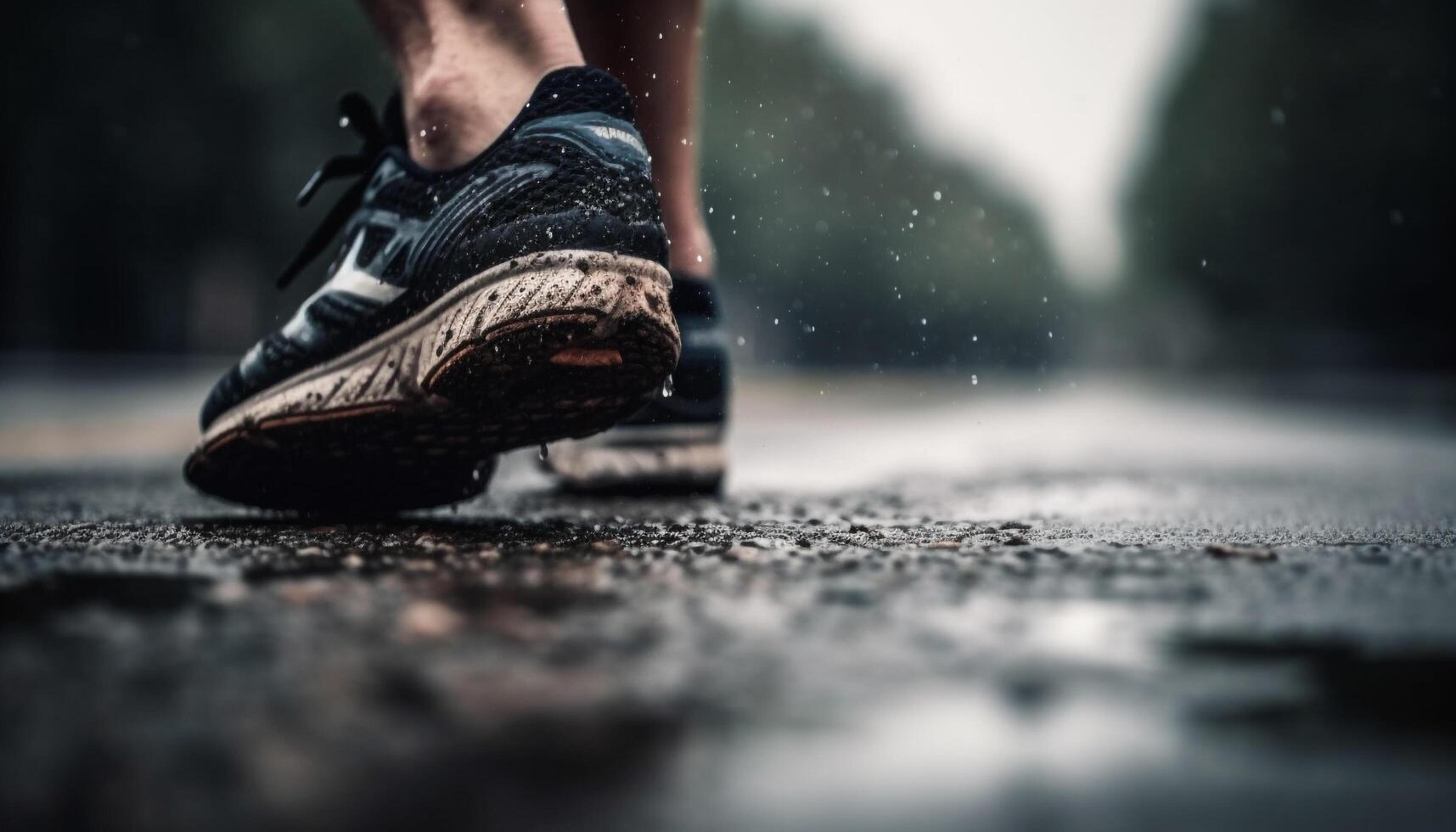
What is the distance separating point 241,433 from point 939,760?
149cm

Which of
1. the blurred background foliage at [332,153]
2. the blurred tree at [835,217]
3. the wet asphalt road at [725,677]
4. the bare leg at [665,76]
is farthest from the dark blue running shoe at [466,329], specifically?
the blurred tree at [835,217]

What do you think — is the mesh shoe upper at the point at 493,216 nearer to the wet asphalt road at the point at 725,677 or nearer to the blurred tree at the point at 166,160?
the wet asphalt road at the point at 725,677

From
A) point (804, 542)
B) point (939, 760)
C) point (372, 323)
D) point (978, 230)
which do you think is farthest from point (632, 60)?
point (978, 230)

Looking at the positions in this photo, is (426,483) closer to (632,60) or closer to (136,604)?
(136,604)

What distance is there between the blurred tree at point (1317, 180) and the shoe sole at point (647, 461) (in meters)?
16.0

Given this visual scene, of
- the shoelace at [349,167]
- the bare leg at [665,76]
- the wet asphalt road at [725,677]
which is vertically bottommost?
the wet asphalt road at [725,677]

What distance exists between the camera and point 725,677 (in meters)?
0.95

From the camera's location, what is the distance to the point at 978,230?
54.2m

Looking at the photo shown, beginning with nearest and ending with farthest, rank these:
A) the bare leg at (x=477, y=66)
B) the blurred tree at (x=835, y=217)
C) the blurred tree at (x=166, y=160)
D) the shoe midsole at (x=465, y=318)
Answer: the shoe midsole at (x=465, y=318), the bare leg at (x=477, y=66), the blurred tree at (x=166, y=160), the blurred tree at (x=835, y=217)

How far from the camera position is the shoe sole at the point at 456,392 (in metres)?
1.73

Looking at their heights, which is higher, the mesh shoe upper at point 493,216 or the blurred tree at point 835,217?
the blurred tree at point 835,217

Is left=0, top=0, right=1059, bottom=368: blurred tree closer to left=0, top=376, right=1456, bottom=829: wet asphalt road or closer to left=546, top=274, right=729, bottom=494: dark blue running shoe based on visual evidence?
left=546, top=274, right=729, bottom=494: dark blue running shoe

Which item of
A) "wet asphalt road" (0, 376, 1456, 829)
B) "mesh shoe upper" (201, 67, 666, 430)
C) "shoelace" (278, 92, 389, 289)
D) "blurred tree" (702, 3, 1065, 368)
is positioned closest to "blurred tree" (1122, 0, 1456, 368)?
"blurred tree" (702, 3, 1065, 368)

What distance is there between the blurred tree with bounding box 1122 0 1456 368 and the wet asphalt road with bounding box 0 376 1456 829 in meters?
17.1
